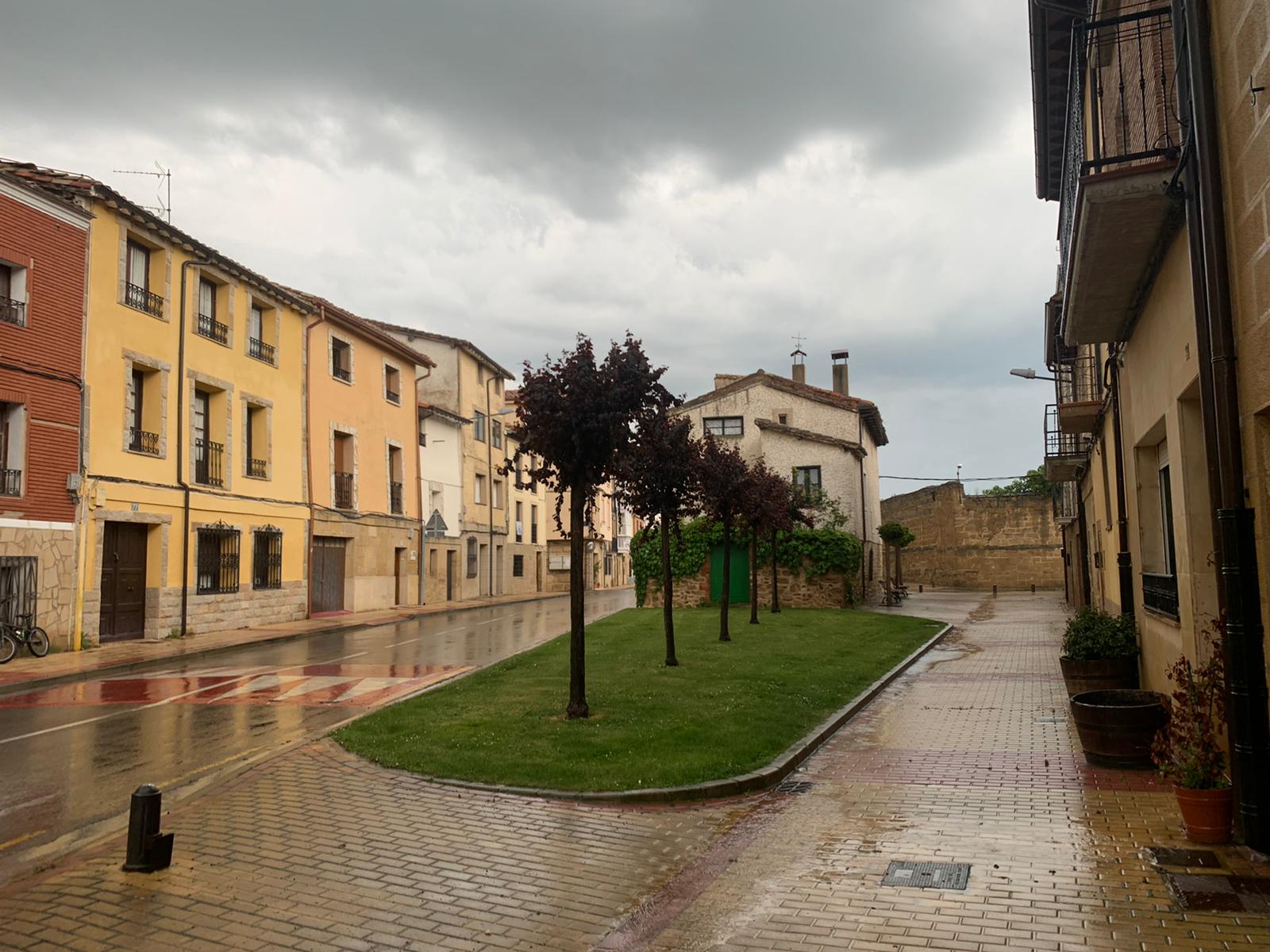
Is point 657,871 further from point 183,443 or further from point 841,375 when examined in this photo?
point 841,375

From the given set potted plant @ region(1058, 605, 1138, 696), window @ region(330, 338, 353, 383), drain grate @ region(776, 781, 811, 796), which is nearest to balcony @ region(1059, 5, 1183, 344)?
potted plant @ region(1058, 605, 1138, 696)

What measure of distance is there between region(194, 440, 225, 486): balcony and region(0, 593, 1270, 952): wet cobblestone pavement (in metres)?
17.3

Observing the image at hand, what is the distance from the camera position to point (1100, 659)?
10789 millimetres

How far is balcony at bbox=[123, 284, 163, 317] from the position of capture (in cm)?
2123

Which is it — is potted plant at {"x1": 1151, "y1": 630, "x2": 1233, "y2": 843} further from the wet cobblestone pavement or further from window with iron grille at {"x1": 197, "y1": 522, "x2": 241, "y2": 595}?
window with iron grille at {"x1": 197, "y1": 522, "x2": 241, "y2": 595}

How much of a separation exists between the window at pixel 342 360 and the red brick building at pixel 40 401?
37.3 ft

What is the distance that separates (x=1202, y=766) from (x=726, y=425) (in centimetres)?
3159

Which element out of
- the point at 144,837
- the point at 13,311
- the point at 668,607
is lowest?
the point at 144,837

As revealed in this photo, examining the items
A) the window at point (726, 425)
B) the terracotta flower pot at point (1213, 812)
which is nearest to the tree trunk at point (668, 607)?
the terracotta flower pot at point (1213, 812)

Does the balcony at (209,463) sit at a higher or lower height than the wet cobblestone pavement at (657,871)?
higher

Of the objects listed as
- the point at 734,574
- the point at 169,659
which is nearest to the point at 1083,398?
the point at 734,574

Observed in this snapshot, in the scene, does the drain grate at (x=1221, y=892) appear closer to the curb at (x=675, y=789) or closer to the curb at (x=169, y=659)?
the curb at (x=675, y=789)

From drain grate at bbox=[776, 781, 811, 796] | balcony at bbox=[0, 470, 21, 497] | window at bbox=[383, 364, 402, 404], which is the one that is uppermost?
window at bbox=[383, 364, 402, 404]

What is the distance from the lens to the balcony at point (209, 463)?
23953 mm
